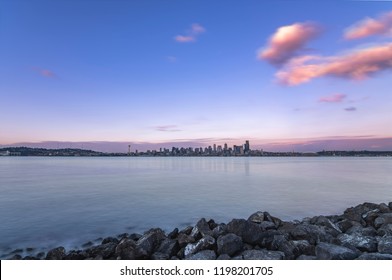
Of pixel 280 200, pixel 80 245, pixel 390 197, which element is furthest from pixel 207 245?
pixel 390 197

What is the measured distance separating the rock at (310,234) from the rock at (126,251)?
9.89 feet

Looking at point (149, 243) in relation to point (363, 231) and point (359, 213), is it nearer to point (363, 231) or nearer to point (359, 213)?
point (363, 231)

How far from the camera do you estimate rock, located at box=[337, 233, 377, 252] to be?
4965 millimetres

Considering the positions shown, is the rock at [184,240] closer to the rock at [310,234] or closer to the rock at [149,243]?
the rock at [149,243]

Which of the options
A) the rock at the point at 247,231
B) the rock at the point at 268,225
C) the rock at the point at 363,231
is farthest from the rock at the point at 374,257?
the rock at the point at 268,225

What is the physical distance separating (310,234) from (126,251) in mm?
3364

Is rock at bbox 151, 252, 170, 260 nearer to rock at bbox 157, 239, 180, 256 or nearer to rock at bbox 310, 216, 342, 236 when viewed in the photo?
rock at bbox 157, 239, 180, 256

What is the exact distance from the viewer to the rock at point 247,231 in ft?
16.4

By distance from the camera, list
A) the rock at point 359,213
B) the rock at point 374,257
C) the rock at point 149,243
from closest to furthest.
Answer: the rock at point 374,257 → the rock at point 149,243 → the rock at point 359,213

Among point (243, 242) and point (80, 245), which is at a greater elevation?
point (243, 242)

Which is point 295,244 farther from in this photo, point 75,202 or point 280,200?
point 75,202

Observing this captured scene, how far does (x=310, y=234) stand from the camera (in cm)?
550

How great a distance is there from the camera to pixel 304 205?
11781mm
